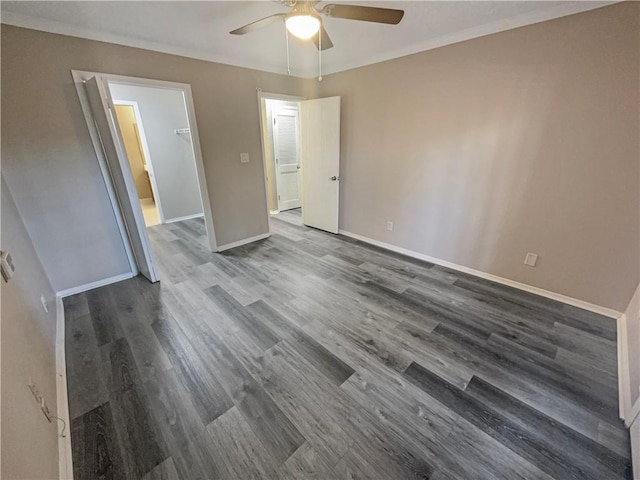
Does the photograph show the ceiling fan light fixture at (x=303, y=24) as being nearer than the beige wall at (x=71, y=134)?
Yes

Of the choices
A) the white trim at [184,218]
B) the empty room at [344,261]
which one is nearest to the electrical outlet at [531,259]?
the empty room at [344,261]

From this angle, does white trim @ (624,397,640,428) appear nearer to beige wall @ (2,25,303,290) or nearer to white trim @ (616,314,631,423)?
white trim @ (616,314,631,423)

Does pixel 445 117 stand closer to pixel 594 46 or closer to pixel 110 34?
pixel 594 46

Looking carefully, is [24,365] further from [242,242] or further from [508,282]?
[508,282]

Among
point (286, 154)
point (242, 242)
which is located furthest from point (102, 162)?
point (286, 154)

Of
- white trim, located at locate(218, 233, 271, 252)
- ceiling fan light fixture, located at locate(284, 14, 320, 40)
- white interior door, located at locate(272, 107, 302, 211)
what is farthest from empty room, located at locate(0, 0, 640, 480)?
white interior door, located at locate(272, 107, 302, 211)

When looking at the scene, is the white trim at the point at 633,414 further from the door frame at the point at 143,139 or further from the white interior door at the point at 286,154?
the door frame at the point at 143,139

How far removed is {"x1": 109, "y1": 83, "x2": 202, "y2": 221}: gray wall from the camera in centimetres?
416

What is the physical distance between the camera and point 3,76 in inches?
78.4

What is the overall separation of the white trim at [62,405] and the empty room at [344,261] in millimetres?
18

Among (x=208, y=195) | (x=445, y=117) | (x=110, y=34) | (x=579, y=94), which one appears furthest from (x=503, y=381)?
(x=110, y=34)

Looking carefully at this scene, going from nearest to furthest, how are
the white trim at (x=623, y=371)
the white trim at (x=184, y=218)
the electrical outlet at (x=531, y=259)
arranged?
the white trim at (x=623, y=371) < the electrical outlet at (x=531, y=259) < the white trim at (x=184, y=218)

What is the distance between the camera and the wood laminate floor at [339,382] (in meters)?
1.25

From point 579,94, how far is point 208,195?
3.83m
